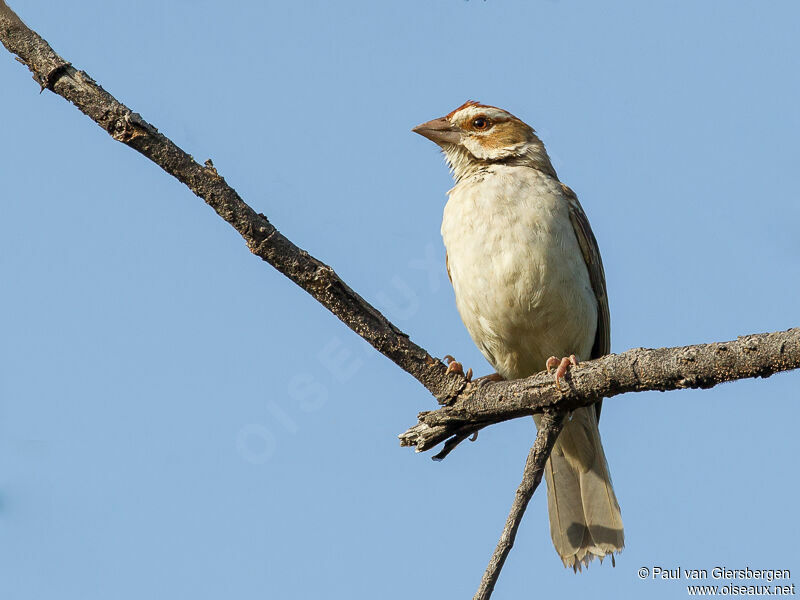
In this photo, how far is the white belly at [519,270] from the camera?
6160mm

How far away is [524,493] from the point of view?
187 inches

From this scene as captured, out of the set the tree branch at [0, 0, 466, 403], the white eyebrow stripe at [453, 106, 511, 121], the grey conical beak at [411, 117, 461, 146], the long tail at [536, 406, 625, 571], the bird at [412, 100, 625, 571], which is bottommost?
the tree branch at [0, 0, 466, 403]

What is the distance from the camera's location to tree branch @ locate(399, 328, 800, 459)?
3.97 metres

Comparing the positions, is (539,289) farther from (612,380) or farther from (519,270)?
(612,380)

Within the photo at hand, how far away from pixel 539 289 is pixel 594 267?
A: 81cm

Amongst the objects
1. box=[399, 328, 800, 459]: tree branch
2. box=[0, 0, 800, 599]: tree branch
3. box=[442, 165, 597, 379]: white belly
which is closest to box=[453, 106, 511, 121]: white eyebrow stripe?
box=[442, 165, 597, 379]: white belly

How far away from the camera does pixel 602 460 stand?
6.90 metres

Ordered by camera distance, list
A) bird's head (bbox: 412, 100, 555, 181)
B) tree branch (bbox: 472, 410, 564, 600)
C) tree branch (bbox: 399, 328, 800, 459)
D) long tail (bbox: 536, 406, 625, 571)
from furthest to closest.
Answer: bird's head (bbox: 412, 100, 555, 181), long tail (bbox: 536, 406, 625, 571), tree branch (bbox: 472, 410, 564, 600), tree branch (bbox: 399, 328, 800, 459)

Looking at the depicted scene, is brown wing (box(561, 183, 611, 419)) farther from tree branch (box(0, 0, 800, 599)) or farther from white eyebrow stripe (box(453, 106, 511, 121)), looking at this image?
tree branch (box(0, 0, 800, 599))

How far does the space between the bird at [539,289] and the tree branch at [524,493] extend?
80 centimetres

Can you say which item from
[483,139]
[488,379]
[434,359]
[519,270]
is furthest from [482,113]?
[434,359]

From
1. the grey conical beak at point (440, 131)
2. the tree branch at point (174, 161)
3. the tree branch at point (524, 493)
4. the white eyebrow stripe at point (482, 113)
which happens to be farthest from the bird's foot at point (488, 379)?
the white eyebrow stripe at point (482, 113)

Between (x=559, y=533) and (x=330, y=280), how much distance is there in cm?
290

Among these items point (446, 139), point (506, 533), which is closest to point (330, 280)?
point (506, 533)
